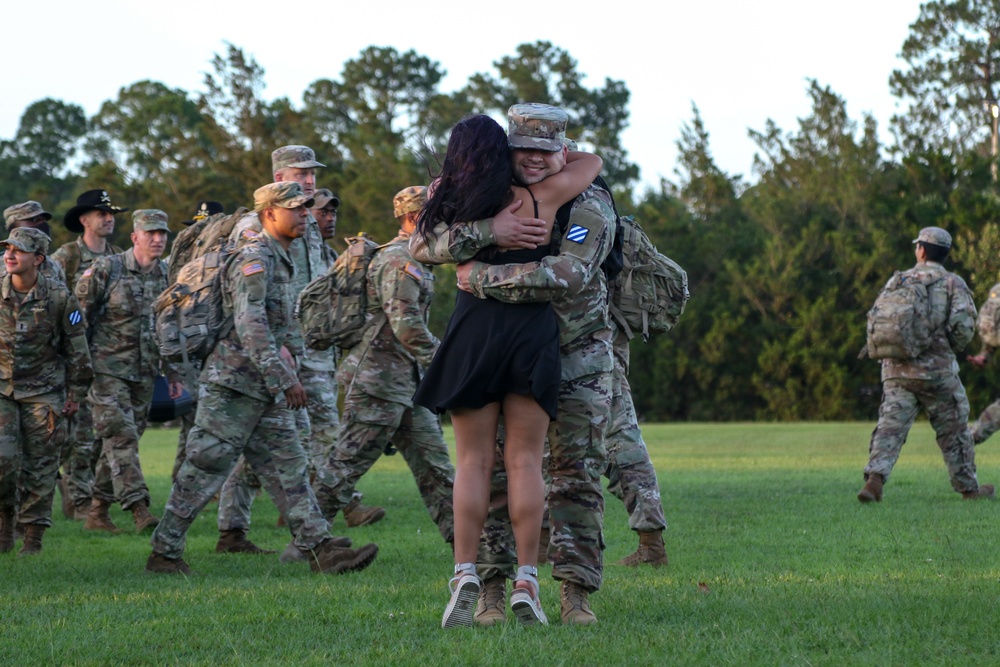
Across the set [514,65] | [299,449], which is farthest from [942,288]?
[514,65]

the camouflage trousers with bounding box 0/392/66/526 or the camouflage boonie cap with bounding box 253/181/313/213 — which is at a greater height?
the camouflage boonie cap with bounding box 253/181/313/213

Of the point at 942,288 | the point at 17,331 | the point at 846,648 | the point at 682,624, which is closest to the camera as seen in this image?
the point at 846,648

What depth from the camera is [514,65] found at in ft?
196

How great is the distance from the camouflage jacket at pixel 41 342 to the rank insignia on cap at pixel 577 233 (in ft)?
16.2

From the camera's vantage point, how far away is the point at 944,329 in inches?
470

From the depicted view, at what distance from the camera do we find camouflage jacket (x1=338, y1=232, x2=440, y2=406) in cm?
862

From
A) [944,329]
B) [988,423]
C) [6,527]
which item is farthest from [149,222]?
[988,423]

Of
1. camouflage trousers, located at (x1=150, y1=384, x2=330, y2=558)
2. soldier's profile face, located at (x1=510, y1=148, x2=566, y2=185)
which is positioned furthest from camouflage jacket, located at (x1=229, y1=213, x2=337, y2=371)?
soldier's profile face, located at (x1=510, y1=148, x2=566, y2=185)

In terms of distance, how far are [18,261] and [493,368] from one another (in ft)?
16.0

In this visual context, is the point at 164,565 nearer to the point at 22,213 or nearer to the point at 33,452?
the point at 33,452

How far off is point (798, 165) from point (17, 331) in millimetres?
43122

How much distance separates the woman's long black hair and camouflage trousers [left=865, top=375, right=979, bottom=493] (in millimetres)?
7045

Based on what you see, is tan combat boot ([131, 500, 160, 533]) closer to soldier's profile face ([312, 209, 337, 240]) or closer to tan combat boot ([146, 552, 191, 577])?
soldier's profile face ([312, 209, 337, 240])

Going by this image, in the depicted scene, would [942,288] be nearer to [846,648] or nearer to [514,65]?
[846,648]
